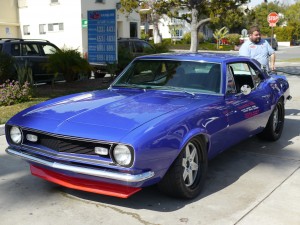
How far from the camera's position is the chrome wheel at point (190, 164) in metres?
4.10

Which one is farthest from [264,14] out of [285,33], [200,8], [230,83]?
[230,83]

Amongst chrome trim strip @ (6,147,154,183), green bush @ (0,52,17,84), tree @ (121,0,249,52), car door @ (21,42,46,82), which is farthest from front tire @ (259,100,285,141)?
car door @ (21,42,46,82)

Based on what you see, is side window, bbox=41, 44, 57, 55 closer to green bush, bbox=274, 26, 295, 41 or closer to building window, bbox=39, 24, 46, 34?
building window, bbox=39, 24, 46, 34

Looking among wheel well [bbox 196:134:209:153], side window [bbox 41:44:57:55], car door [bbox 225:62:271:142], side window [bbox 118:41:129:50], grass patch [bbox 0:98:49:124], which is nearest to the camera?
wheel well [bbox 196:134:209:153]

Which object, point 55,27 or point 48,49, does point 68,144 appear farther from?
point 55,27

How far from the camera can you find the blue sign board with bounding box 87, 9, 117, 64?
13.0 metres

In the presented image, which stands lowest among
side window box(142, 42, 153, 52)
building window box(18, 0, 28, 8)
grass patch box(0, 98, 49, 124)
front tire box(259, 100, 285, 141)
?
grass patch box(0, 98, 49, 124)

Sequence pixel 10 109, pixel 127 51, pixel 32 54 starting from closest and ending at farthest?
pixel 10 109
pixel 32 54
pixel 127 51

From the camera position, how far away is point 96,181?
3734mm

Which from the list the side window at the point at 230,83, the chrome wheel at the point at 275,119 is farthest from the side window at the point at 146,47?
the side window at the point at 230,83

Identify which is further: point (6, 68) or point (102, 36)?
point (102, 36)

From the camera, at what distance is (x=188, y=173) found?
420 centimetres

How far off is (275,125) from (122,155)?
3821 millimetres

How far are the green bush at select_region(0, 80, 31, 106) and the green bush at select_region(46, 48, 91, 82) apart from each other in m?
2.33
